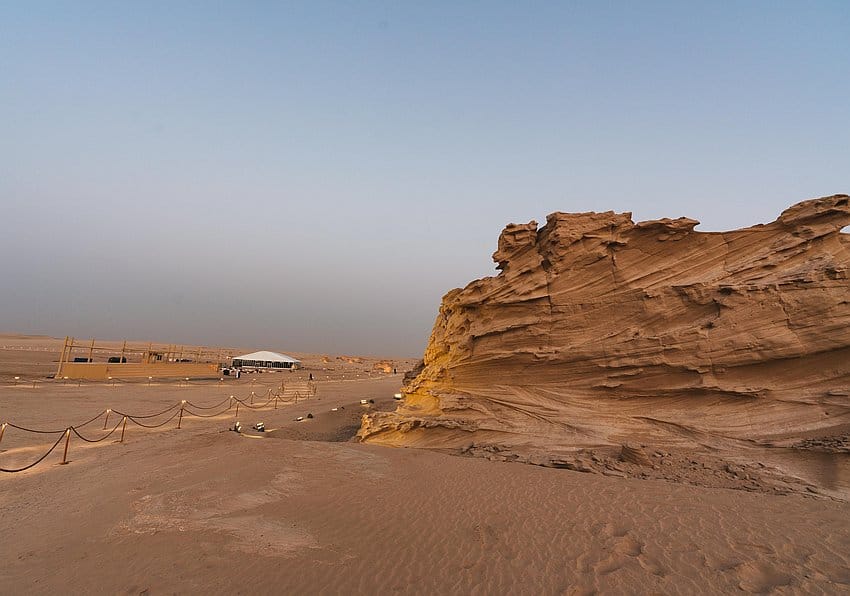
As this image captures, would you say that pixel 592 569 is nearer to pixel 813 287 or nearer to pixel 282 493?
pixel 282 493

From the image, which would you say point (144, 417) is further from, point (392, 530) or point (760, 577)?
point (760, 577)

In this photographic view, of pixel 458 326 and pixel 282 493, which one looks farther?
pixel 458 326

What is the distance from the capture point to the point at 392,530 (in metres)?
7.92

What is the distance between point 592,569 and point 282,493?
6.73 metres

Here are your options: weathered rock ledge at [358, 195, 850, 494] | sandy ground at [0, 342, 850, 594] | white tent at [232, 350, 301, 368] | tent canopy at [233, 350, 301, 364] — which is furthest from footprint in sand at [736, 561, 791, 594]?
tent canopy at [233, 350, 301, 364]

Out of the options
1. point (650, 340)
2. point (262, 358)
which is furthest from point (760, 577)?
point (262, 358)

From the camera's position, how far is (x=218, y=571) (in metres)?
6.28

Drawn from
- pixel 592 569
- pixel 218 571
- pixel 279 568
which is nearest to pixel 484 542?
pixel 592 569

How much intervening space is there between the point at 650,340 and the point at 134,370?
160 ft

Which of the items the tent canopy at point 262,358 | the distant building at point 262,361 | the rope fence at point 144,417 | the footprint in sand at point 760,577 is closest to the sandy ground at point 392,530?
the footprint in sand at point 760,577

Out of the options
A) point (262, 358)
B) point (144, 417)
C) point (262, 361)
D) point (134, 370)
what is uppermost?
point (262, 358)

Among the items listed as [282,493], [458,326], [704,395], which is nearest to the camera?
[282,493]

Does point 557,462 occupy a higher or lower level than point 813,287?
lower

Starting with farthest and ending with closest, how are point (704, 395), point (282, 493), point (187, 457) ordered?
point (187, 457) < point (704, 395) < point (282, 493)
